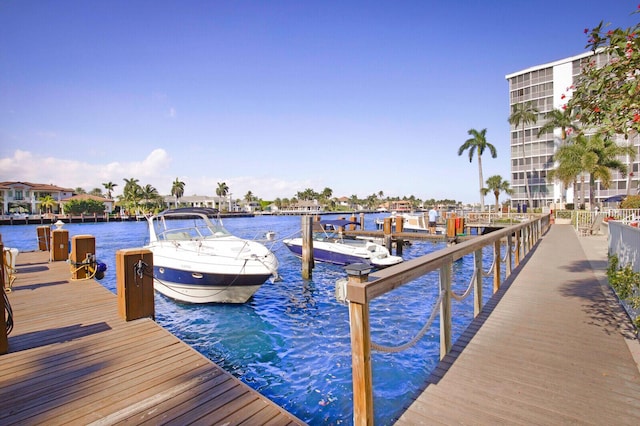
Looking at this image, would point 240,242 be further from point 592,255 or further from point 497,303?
point 592,255

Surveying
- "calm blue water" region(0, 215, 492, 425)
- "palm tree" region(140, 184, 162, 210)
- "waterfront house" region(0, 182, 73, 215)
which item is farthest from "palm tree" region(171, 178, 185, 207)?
"calm blue water" region(0, 215, 492, 425)

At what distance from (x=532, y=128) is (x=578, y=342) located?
6146cm

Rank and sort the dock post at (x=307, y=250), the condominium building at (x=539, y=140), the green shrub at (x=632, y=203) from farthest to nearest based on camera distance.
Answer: the condominium building at (x=539, y=140) < the green shrub at (x=632, y=203) < the dock post at (x=307, y=250)

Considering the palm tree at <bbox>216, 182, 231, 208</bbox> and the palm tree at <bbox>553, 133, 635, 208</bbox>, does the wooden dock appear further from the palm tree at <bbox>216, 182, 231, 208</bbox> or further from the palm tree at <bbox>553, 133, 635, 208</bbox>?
the palm tree at <bbox>216, 182, 231, 208</bbox>

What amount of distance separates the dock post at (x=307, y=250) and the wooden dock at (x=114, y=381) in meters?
9.84

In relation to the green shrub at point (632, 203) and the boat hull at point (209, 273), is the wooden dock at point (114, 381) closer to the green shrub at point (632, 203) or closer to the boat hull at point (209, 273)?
the boat hull at point (209, 273)

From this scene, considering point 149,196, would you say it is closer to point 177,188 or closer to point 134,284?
point 177,188

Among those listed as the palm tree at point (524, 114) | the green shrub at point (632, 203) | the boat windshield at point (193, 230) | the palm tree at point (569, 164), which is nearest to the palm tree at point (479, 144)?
the palm tree at point (524, 114)

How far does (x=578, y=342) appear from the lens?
4.33m

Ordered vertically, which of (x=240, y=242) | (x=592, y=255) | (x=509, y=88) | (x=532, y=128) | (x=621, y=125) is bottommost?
(x=592, y=255)

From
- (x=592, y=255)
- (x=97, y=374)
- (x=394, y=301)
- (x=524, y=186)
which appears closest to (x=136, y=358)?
(x=97, y=374)

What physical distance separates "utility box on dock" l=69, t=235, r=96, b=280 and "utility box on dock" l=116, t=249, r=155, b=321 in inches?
158

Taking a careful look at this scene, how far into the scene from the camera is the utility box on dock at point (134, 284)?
573 cm

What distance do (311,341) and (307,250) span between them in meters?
8.16
